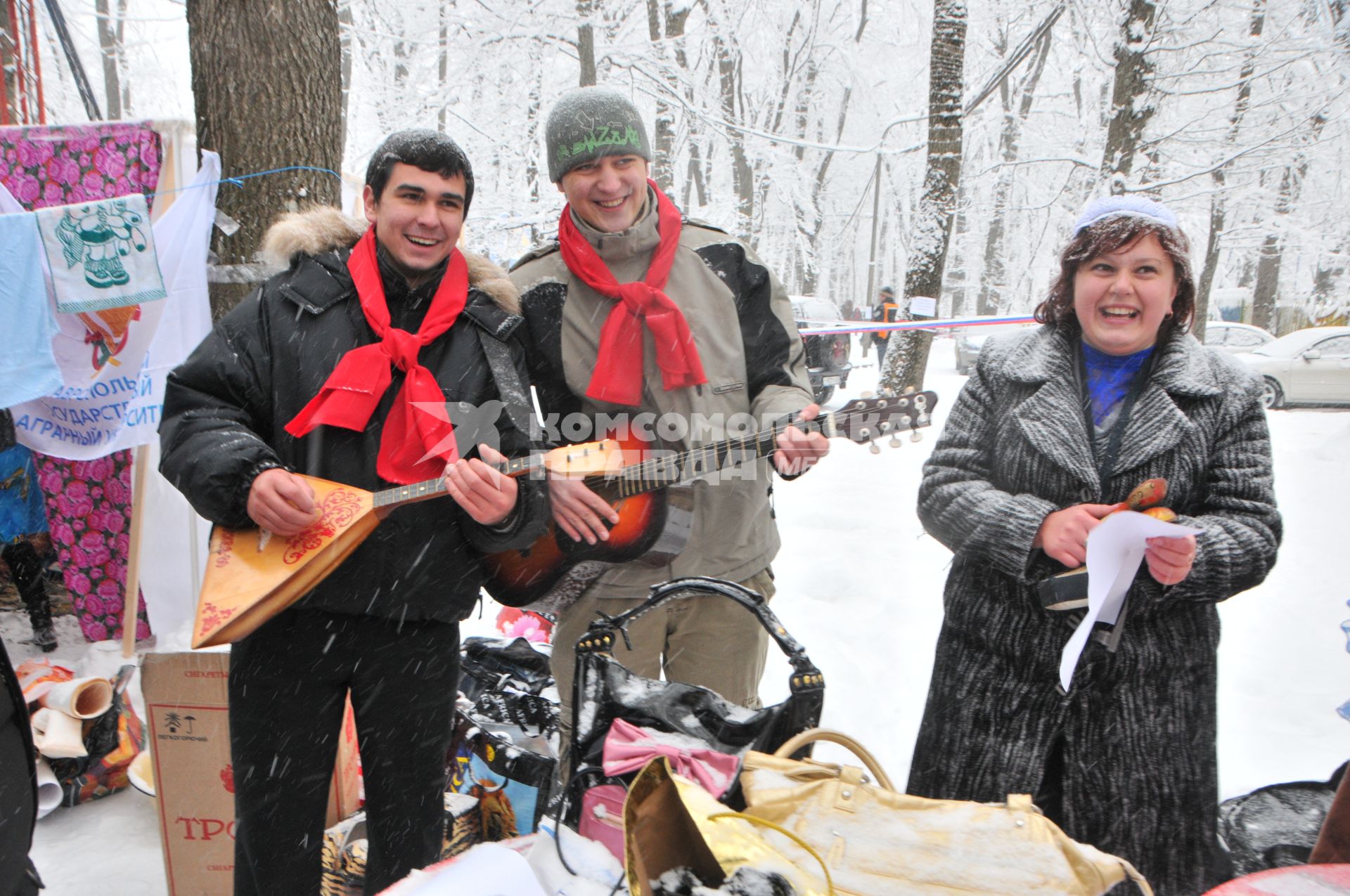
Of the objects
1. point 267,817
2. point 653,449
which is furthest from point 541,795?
point 653,449

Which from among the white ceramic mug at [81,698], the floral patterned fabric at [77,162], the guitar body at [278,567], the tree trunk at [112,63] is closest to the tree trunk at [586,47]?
the floral patterned fabric at [77,162]

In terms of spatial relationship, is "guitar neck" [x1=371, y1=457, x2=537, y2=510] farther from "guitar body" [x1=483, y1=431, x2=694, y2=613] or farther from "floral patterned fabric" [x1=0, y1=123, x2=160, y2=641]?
"floral patterned fabric" [x1=0, y1=123, x2=160, y2=641]

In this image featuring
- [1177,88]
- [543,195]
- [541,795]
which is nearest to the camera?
[541,795]

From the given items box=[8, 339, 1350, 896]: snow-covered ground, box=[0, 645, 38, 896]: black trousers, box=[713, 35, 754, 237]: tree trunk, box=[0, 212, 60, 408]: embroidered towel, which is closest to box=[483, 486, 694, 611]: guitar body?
box=[0, 645, 38, 896]: black trousers

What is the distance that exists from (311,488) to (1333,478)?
8467 millimetres

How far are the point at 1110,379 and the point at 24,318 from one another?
398 centimetres

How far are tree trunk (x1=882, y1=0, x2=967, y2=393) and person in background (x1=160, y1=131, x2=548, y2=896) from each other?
6.02 m

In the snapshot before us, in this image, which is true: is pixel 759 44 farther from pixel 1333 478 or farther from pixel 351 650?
pixel 351 650

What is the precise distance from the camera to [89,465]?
A: 399cm

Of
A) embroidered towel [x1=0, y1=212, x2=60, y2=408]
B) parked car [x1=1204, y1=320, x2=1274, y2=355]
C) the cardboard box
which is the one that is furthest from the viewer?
parked car [x1=1204, y1=320, x2=1274, y2=355]

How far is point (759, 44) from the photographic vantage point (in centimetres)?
1535

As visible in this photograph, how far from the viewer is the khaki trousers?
2213mm

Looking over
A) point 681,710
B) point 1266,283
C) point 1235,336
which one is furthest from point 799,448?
point 1266,283

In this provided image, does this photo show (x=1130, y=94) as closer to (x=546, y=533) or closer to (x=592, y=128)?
(x=592, y=128)
